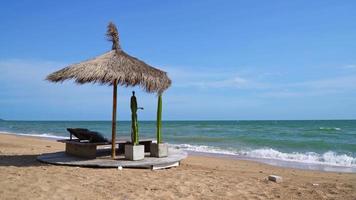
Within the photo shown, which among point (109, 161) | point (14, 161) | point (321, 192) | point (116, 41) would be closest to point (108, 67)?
point (116, 41)

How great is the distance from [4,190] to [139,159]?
3.20 metres

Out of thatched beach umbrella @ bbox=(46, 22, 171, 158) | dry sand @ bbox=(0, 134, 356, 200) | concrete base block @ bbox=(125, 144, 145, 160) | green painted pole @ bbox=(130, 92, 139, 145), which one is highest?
thatched beach umbrella @ bbox=(46, 22, 171, 158)

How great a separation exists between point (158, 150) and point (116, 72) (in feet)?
6.45

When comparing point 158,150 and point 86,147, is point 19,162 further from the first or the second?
point 158,150

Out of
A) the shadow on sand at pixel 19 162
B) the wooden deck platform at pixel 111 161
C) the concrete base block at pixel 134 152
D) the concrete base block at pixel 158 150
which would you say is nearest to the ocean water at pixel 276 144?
the concrete base block at pixel 158 150

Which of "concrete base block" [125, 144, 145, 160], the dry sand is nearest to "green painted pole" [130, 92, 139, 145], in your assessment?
"concrete base block" [125, 144, 145, 160]

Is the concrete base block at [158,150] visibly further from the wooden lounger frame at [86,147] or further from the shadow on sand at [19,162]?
the shadow on sand at [19,162]

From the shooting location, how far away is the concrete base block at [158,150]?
28.5ft

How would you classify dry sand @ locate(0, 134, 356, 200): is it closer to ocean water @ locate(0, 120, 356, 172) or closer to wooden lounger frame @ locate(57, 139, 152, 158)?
wooden lounger frame @ locate(57, 139, 152, 158)

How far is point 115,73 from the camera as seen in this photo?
7832 mm

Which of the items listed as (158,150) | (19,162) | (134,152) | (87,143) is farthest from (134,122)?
(19,162)

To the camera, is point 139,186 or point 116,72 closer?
point 139,186

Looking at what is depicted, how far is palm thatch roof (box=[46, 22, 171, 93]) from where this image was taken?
25.7 feet

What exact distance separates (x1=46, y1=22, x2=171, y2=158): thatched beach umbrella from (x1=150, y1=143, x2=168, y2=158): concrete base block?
890 millimetres
